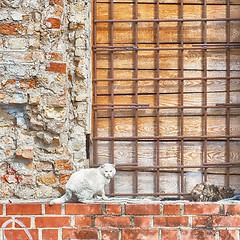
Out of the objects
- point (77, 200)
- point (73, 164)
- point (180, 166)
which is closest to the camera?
point (77, 200)

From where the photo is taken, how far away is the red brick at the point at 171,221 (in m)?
2.27

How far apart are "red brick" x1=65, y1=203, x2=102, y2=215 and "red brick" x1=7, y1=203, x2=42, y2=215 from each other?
19 centimetres

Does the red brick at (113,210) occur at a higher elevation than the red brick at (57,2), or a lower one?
lower

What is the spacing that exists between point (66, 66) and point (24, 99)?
0.37 metres

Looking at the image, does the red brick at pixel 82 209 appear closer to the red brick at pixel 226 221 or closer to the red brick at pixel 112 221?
the red brick at pixel 112 221

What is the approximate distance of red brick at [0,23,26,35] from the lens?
2316 millimetres

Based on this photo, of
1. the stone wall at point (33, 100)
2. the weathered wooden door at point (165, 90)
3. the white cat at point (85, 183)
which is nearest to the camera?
the white cat at point (85, 183)

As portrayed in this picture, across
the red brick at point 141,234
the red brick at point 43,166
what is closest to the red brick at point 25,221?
the red brick at point 43,166

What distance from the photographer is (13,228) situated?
2268 mm

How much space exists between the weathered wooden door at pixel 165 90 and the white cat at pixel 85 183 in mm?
405

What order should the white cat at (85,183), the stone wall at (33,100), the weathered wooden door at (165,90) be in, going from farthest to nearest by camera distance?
the weathered wooden door at (165,90) < the stone wall at (33,100) < the white cat at (85,183)

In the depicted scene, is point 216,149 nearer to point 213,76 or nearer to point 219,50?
point 213,76

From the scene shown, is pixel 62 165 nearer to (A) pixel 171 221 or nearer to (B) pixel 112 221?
(B) pixel 112 221

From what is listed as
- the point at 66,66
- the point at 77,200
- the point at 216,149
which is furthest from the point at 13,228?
the point at 216,149
